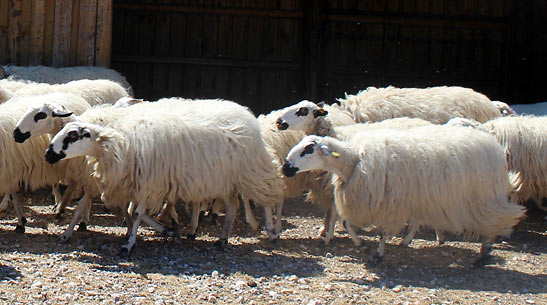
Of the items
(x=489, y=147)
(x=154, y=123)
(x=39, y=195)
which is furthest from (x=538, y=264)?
(x=39, y=195)

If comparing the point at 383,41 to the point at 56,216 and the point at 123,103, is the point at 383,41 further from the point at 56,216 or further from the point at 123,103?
the point at 56,216

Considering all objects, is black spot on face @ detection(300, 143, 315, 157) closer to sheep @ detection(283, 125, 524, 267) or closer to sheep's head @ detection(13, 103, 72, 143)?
sheep @ detection(283, 125, 524, 267)

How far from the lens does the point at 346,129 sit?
10148 mm

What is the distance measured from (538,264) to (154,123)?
4.56 metres

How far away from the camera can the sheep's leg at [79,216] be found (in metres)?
8.84

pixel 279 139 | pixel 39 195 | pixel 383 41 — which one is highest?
pixel 383 41

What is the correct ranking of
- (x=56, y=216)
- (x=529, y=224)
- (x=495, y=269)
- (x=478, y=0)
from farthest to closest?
(x=478, y=0)
(x=529, y=224)
(x=56, y=216)
(x=495, y=269)

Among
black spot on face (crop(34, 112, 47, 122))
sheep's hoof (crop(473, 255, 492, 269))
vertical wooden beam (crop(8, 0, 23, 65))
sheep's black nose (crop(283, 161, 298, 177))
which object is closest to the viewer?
sheep's black nose (crop(283, 161, 298, 177))

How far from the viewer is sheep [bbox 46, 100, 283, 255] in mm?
Result: 8336

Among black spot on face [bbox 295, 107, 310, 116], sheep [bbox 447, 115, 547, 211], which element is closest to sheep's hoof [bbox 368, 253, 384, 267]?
black spot on face [bbox 295, 107, 310, 116]

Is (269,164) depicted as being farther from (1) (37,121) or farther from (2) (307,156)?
(1) (37,121)

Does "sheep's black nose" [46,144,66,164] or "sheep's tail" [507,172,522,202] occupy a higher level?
"sheep's black nose" [46,144,66,164]

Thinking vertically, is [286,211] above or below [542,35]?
below

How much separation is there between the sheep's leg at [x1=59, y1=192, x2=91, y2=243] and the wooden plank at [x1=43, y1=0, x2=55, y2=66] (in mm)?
5494
